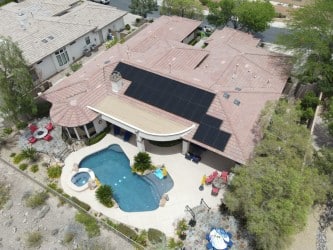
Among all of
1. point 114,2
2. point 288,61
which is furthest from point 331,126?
point 114,2

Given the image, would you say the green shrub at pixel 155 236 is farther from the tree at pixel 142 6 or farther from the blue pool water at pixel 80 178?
the tree at pixel 142 6

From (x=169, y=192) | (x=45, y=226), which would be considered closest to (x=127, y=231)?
(x=169, y=192)

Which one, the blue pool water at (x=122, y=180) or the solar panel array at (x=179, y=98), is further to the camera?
the solar panel array at (x=179, y=98)

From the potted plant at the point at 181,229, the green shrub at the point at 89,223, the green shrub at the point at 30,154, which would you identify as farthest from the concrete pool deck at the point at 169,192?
the green shrub at the point at 30,154

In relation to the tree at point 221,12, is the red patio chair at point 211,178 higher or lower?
lower

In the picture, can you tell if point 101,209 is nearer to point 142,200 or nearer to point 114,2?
point 142,200

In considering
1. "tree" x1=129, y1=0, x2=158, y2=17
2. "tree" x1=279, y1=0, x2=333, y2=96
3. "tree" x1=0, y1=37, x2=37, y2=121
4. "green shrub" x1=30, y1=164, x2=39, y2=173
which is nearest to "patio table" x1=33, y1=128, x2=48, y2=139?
"tree" x1=0, y1=37, x2=37, y2=121
